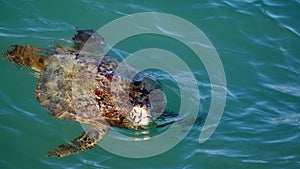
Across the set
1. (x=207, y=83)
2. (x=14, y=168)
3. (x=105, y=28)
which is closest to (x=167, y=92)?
(x=207, y=83)

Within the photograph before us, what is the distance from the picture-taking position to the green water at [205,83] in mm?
5414

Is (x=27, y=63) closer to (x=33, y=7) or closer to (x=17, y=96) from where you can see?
(x=17, y=96)

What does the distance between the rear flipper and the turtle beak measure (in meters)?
1.71

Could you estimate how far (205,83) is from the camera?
267 inches

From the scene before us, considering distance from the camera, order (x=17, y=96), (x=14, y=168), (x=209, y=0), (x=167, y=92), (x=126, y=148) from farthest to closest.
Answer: (x=209, y=0)
(x=167, y=92)
(x=17, y=96)
(x=126, y=148)
(x=14, y=168)

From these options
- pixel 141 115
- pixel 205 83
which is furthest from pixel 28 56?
pixel 205 83

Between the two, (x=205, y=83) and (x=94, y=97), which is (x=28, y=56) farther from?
(x=205, y=83)

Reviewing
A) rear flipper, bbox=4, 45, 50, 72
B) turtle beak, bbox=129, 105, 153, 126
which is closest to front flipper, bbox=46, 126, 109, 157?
turtle beak, bbox=129, 105, 153, 126

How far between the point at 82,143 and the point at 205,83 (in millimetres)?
2609

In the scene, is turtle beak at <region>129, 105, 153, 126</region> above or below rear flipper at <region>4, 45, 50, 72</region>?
below

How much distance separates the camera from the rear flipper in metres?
6.02

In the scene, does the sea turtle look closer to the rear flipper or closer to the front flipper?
the front flipper

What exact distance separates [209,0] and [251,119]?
333cm

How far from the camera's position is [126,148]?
18.0 ft
